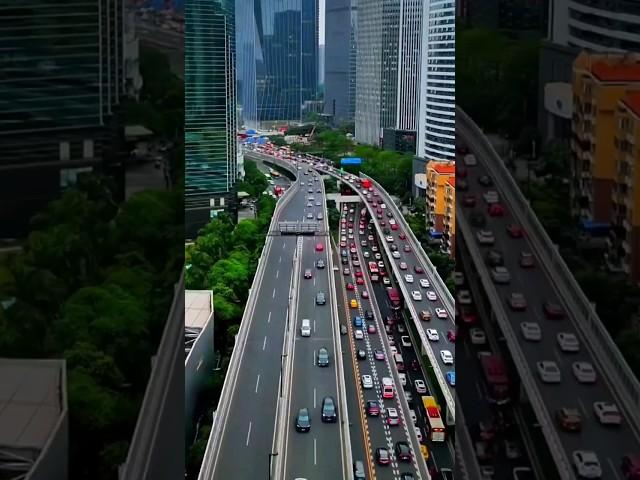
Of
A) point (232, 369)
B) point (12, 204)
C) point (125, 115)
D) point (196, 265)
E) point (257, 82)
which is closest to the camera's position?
point (12, 204)

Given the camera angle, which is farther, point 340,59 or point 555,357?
point 340,59

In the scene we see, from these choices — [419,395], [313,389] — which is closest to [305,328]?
[313,389]

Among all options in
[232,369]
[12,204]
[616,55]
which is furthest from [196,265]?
[616,55]

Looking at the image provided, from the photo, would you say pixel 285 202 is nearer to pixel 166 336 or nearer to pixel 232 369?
pixel 232 369

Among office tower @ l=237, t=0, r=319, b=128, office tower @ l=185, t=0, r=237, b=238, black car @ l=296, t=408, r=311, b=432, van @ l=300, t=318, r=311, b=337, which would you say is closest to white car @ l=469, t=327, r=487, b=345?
office tower @ l=185, t=0, r=237, b=238

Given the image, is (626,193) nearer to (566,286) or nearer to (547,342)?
(566,286)

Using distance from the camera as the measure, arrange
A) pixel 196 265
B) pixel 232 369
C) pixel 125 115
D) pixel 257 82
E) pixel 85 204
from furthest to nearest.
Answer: pixel 257 82 → pixel 232 369 → pixel 196 265 → pixel 125 115 → pixel 85 204
